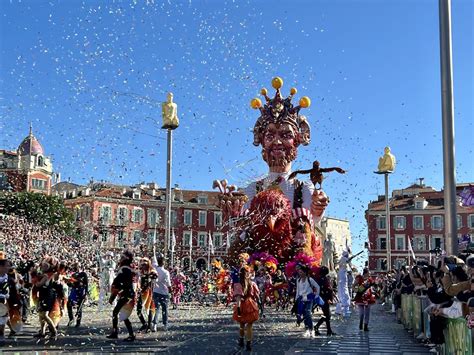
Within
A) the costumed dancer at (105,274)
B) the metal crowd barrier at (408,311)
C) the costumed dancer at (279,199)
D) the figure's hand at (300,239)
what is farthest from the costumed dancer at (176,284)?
the metal crowd barrier at (408,311)

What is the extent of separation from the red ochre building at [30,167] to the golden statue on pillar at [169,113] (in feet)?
131

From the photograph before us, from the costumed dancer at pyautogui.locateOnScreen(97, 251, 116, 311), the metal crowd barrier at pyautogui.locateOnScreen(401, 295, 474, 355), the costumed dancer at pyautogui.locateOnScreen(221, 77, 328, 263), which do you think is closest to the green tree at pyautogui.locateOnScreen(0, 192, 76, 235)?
the costumed dancer at pyautogui.locateOnScreen(97, 251, 116, 311)

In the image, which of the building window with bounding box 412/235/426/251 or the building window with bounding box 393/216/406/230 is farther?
the building window with bounding box 393/216/406/230

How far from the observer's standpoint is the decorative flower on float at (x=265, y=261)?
20.0 m

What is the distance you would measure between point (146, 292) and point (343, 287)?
8023mm

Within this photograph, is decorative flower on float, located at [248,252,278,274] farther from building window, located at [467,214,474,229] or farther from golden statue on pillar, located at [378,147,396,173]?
building window, located at [467,214,474,229]

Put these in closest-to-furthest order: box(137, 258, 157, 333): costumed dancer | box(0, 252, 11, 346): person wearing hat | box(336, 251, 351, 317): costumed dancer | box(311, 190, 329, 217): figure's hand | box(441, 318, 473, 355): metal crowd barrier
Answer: box(441, 318, 473, 355): metal crowd barrier < box(0, 252, 11, 346): person wearing hat < box(137, 258, 157, 333): costumed dancer < box(336, 251, 351, 317): costumed dancer < box(311, 190, 329, 217): figure's hand

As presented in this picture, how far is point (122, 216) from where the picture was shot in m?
62.1

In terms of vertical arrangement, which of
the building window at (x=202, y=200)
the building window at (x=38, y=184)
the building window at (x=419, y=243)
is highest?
the building window at (x=38, y=184)

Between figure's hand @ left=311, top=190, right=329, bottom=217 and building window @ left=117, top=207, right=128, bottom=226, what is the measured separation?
1466 inches

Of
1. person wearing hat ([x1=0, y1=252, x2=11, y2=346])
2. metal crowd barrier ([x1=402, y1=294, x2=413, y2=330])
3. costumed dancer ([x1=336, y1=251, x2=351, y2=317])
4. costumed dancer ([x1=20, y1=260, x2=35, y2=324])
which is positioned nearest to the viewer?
person wearing hat ([x1=0, y1=252, x2=11, y2=346])

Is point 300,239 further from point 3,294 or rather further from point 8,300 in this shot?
point 3,294

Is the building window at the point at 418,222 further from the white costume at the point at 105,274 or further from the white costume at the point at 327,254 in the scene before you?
the white costume at the point at 105,274

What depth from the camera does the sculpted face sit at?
24516 mm
